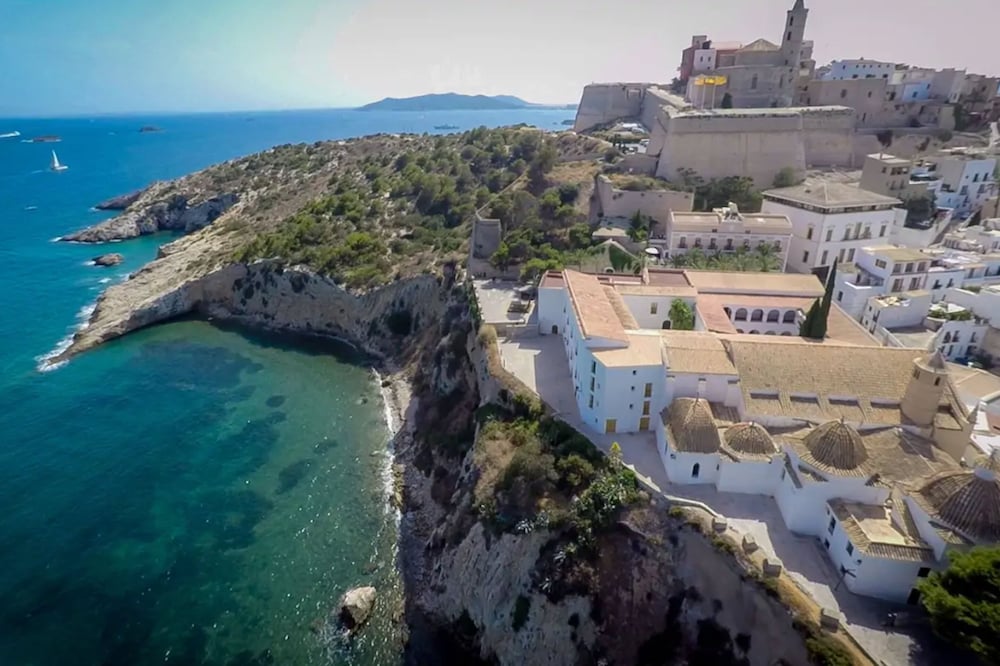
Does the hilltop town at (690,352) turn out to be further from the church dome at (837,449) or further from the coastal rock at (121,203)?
the coastal rock at (121,203)

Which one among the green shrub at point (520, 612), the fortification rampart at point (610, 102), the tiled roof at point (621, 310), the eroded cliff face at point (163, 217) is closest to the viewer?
the green shrub at point (520, 612)

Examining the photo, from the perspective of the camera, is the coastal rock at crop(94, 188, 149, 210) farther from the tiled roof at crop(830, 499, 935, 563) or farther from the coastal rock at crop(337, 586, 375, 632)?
the tiled roof at crop(830, 499, 935, 563)

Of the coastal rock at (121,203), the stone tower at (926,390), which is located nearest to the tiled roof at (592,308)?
the stone tower at (926,390)

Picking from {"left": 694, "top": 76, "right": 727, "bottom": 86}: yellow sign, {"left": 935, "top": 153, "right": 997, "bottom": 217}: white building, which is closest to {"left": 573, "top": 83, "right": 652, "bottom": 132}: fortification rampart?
{"left": 694, "top": 76, "right": 727, "bottom": 86}: yellow sign

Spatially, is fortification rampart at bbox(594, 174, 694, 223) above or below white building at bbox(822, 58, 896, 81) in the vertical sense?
below

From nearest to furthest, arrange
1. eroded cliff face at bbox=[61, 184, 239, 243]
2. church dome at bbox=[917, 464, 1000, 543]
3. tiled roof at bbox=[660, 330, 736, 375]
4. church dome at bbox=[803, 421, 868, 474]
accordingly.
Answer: church dome at bbox=[917, 464, 1000, 543]
church dome at bbox=[803, 421, 868, 474]
tiled roof at bbox=[660, 330, 736, 375]
eroded cliff face at bbox=[61, 184, 239, 243]

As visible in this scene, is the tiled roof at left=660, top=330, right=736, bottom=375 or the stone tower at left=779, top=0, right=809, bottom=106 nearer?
the tiled roof at left=660, top=330, right=736, bottom=375

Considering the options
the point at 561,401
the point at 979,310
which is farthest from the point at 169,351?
the point at 979,310
